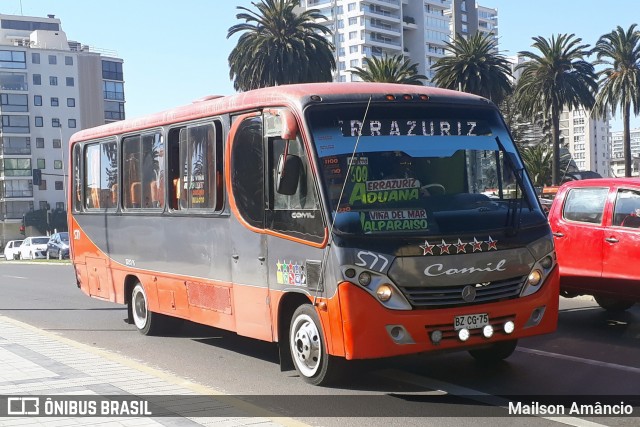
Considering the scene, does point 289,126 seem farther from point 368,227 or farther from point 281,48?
point 281,48

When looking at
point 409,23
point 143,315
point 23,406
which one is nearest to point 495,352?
point 23,406

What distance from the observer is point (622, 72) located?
67.5 meters

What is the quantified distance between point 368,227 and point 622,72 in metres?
65.1

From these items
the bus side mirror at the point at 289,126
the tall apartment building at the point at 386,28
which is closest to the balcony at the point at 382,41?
the tall apartment building at the point at 386,28

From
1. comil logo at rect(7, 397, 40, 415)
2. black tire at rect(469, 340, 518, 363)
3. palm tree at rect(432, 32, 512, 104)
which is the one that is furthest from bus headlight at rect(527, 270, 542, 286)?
palm tree at rect(432, 32, 512, 104)

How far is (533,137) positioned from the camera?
319 feet

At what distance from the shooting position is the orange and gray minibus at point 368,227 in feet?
24.3

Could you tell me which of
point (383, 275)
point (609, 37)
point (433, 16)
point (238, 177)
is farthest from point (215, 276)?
point (433, 16)

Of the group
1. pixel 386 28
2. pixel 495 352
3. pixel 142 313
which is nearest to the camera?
pixel 495 352

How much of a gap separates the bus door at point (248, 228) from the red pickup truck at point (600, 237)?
15.4 ft

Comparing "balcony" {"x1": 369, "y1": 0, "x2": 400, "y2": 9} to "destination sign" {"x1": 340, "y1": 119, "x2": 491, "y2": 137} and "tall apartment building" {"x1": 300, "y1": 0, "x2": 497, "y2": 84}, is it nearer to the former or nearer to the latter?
"tall apartment building" {"x1": 300, "y1": 0, "x2": 497, "y2": 84}

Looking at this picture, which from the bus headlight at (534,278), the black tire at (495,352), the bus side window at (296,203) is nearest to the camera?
the bus side window at (296,203)

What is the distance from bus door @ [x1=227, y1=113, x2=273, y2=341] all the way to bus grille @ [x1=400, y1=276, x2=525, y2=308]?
1776 mm

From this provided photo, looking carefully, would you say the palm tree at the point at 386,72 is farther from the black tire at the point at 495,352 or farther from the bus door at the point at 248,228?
the black tire at the point at 495,352
